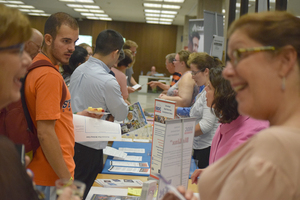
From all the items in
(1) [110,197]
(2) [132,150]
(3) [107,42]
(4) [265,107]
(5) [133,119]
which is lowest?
(2) [132,150]

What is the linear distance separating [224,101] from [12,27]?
1257 mm

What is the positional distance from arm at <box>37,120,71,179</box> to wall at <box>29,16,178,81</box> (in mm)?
16234

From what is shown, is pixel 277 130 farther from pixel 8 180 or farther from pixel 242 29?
pixel 8 180

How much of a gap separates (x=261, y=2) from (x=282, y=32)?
6.99ft

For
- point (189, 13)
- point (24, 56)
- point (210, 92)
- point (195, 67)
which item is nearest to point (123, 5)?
point (189, 13)

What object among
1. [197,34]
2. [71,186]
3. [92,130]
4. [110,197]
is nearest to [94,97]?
[92,130]

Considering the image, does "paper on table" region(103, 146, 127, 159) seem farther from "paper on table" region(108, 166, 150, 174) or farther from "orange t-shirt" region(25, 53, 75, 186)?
"orange t-shirt" region(25, 53, 75, 186)

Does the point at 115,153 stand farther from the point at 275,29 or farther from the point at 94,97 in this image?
the point at 275,29

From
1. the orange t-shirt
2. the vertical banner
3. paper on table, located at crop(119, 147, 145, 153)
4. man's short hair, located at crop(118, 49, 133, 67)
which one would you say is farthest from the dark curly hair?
the vertical banner

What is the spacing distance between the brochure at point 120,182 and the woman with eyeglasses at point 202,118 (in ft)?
2.68

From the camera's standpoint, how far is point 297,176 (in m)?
0.60

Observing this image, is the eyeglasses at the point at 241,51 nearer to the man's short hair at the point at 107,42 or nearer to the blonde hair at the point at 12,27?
the blonde hair at the point at 12,27

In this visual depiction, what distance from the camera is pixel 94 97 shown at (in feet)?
7.95

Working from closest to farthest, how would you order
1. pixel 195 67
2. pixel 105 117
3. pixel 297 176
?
pixel 297 176 < pixel 105 117 < pixel 195 67
